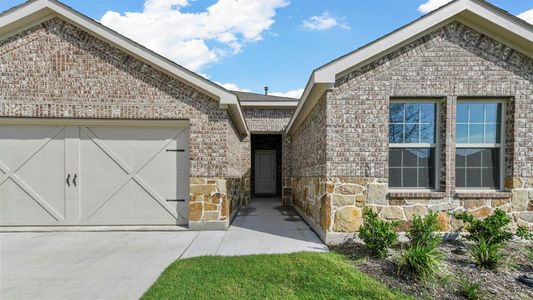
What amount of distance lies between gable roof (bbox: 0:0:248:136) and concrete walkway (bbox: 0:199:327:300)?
305cm

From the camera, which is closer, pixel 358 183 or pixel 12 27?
pixel 358 183

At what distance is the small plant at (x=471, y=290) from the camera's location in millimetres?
3186

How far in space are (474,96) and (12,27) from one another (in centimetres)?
980

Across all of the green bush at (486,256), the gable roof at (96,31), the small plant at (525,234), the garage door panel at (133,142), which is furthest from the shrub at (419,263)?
the garage door panel at (133,142)

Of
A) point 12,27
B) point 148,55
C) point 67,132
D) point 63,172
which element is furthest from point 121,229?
point 12,27

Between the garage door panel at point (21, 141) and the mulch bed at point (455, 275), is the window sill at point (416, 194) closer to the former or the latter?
the mulch bed at point (455, 275)

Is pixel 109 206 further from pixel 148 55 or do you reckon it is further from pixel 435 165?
pixel 435 165

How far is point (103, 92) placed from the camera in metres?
6.01

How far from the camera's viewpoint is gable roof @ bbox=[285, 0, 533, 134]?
195 inches

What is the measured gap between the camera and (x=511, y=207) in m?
5.17

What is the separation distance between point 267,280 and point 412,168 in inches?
145

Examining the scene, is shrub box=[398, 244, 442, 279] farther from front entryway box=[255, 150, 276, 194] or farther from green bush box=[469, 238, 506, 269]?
front entryway box=[255, 150, 276, 194]

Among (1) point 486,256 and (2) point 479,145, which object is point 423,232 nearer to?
(1) point 486,256

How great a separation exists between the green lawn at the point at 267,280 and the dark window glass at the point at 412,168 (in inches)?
85.1
